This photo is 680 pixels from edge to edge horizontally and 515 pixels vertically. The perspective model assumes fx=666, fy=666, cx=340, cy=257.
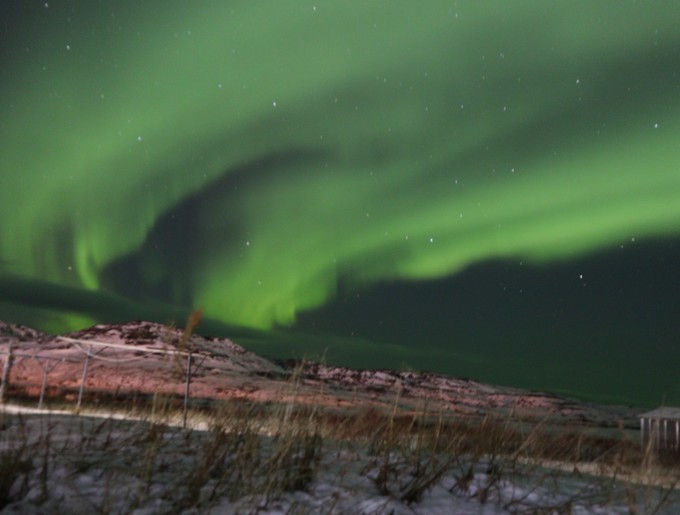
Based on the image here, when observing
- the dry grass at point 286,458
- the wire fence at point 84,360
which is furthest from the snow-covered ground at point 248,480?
the wire fence at point 84,360

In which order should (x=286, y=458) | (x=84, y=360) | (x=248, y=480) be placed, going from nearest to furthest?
(x=248, y=480)
(x=286, y=458)
(x=84, y=360)

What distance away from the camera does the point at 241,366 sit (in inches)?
5748

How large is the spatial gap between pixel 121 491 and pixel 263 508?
0.87m

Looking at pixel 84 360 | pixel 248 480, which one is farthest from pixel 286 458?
pixel 84 360

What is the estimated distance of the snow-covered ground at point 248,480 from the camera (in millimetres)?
3916

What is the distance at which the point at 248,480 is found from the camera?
4215 millimetres

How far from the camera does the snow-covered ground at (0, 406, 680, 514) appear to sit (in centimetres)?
392

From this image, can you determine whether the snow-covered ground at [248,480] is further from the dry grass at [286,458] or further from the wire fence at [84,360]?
the wire fence at [84,360]

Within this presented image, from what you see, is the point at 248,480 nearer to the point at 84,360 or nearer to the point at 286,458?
the point at 286,458

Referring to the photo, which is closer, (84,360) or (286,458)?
(286,458)

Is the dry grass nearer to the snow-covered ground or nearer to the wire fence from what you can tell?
the snow-covered ground

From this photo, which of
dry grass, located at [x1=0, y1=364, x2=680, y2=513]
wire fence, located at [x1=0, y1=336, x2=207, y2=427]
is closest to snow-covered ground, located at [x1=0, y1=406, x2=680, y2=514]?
dry grass, located at [x1=0, y1=364, x2=680, y2=513]

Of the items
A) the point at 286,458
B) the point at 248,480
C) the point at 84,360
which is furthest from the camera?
the point at 84,360

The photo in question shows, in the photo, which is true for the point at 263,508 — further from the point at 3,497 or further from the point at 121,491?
the point at 3,497
